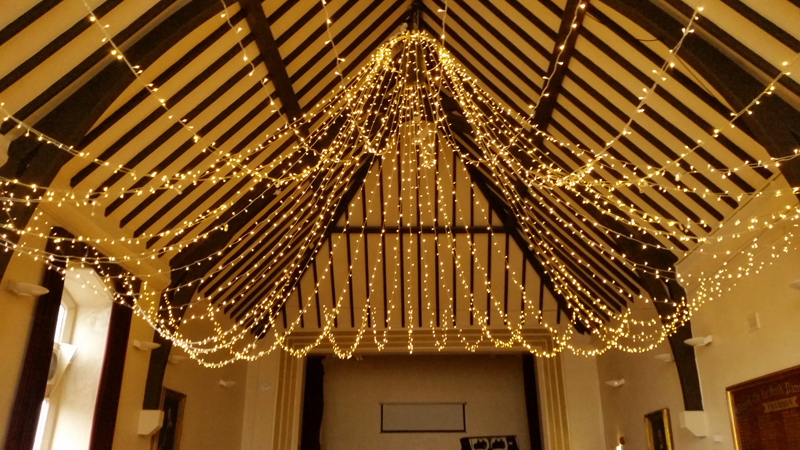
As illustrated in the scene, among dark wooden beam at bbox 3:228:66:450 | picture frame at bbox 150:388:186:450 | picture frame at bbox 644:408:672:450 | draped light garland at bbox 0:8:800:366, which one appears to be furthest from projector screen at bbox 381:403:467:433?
dark wooden beam at bbox 3:228:66:450

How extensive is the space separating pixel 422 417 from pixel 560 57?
27.2 feet

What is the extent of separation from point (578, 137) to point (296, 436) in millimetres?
6563

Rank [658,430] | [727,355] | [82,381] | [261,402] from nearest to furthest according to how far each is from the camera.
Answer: [82,381]
[727,355]
[658,430]
[261,402]

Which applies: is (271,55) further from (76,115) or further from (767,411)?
(767,411)

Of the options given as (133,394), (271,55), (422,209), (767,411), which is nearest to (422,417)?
(422,209)

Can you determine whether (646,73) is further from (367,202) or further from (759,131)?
(367,202)

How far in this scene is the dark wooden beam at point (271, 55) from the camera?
4.62m

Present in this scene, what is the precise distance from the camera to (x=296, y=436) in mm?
9781

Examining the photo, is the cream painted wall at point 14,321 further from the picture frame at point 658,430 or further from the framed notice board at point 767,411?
the picture frame at point 658,430

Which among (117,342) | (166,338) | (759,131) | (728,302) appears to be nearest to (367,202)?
(166,338)

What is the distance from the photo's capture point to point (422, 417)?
38.5 ft

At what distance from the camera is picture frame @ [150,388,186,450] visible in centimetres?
699

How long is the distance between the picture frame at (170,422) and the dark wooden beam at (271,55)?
137 inches

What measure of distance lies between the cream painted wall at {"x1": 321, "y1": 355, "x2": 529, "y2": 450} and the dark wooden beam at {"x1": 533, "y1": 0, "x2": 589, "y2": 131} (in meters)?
6.93
